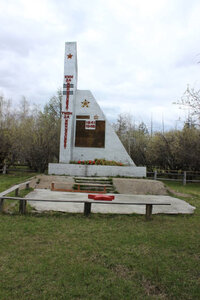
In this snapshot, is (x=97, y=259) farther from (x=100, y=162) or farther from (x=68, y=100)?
(x=68, y=100)

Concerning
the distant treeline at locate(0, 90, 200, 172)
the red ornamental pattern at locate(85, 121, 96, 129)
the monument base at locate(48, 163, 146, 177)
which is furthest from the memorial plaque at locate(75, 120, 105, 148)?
the distant treeline at locate(0, 90, 200, 172)

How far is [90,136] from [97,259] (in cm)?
1059

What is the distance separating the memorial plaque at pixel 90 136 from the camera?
13.4 m

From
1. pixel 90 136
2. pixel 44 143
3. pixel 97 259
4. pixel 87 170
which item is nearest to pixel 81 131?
pixel 90 136

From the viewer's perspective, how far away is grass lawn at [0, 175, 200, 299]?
2.47m

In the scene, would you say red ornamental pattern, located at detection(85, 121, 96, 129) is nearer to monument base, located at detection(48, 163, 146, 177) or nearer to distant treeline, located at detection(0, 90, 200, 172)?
monument base, located at detection(48, 163, 146, 177)

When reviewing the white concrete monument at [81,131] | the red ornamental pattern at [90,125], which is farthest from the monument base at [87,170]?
the red ornamental pattern at [90,125]

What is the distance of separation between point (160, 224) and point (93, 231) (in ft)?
5.29

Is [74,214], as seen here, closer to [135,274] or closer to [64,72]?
[135,274]

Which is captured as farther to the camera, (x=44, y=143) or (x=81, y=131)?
(x=44, y=143)

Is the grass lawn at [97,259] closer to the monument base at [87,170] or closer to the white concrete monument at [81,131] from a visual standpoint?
the monument base at [87,170]

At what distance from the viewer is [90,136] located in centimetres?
1350

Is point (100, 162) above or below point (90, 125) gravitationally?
below

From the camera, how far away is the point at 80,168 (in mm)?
12000
